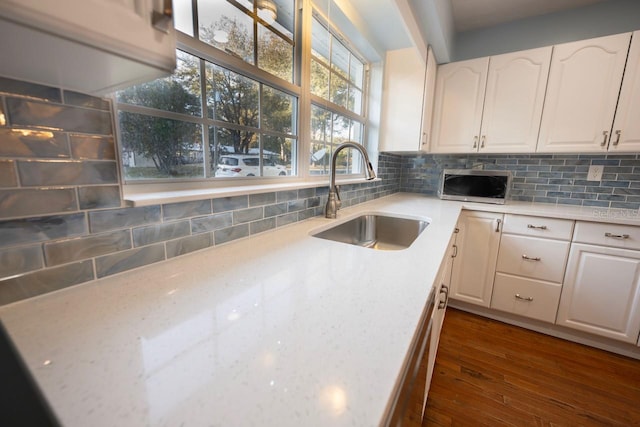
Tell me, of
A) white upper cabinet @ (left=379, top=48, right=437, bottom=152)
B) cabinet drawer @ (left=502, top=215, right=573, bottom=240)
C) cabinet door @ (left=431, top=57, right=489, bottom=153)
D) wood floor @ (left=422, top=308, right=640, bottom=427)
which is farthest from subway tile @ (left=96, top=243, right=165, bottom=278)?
cabinet door @ (left=431, top=57, right=489, bottom=153)

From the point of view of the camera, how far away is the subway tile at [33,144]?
1.52 ft

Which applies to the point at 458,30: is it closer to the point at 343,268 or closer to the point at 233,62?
the point at 233,62

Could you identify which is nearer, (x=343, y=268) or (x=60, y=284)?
(x=60, y=284)

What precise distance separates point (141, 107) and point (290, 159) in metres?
0.73

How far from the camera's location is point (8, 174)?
47 cm

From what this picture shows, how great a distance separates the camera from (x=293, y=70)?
131 cm

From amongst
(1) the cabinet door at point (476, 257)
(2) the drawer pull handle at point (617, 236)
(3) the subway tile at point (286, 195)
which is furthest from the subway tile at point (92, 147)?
(2) the drawer pull handle at point (617, 236)

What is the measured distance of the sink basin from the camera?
149cm

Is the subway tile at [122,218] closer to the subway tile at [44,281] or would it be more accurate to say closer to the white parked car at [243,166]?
the subway tile at [44,281]

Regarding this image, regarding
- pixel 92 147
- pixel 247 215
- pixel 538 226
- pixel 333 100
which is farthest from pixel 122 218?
pixel 538 226

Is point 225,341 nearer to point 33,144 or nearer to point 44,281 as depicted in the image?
point 44,281

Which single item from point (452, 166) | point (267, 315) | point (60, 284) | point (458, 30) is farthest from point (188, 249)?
point (458, 30)

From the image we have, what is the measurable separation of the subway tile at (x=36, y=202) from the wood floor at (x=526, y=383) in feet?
5.12

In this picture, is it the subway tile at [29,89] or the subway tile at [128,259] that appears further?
the subway tile at [128,259]
